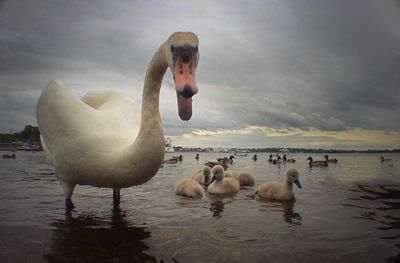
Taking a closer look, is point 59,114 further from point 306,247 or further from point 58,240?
point 306,247

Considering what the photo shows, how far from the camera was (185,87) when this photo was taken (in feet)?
11.1

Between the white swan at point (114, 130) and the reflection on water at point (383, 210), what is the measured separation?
10.9 feet

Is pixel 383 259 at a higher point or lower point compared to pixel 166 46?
lower

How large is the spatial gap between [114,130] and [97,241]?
6.33 feet

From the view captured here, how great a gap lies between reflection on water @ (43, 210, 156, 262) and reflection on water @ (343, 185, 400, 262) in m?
3.22

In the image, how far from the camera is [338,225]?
596 centimetres

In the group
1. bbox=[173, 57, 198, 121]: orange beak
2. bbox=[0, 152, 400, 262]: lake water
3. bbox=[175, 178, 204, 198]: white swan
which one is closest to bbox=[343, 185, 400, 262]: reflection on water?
bbox=[0, 152, 400, 262]: lake water

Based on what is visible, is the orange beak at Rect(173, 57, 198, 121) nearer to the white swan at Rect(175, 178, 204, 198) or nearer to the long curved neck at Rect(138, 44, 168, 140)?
the long curved neck at Rect(138, 44, 168, 140)

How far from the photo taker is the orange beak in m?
3.37

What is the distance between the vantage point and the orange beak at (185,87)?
3.37 metres

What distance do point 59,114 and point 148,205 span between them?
3025 millimetres

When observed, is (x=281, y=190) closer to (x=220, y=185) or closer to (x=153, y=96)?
(x=220, y=185)

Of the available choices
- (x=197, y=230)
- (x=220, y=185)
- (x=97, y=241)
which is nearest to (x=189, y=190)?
(x=220, y=185)

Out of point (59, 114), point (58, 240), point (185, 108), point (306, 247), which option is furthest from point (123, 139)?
point (306, 247)
